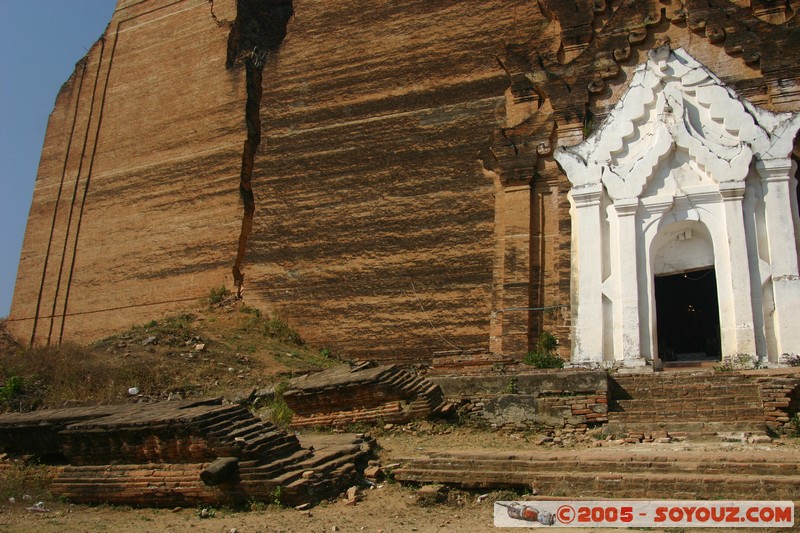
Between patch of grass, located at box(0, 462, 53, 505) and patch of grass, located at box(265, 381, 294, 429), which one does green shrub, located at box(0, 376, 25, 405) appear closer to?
patch of grass, located at box(265, 381, 294, 429)

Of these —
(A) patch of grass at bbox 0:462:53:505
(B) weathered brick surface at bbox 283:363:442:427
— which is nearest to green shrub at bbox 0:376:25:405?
(A) patch of grass at bbox 0:462:53:505

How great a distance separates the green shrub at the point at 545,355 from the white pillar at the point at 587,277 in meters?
0.32

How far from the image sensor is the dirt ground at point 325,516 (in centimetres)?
725

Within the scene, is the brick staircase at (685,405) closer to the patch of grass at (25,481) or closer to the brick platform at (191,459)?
the brick platform at (191,459)

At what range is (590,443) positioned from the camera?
9.77 metres

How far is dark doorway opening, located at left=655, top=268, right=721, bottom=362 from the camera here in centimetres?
1691

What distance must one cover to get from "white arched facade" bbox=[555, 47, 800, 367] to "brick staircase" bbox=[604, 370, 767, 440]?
1674mm

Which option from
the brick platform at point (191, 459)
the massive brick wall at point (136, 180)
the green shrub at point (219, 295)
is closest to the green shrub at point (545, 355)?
the brick platform at point (191, 459)

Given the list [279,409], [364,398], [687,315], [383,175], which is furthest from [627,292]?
[383,175]

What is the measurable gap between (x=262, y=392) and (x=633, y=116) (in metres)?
7.82

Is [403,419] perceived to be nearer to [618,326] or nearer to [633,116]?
[618,326]

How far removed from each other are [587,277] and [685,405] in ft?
11.6

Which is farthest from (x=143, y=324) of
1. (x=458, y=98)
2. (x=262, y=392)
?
(x=458, y=98)

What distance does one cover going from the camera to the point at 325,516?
759 cm
